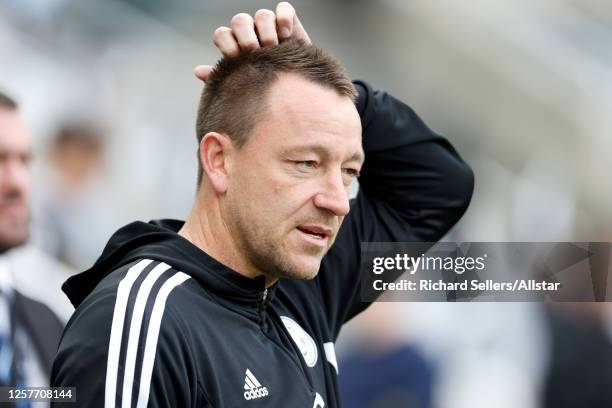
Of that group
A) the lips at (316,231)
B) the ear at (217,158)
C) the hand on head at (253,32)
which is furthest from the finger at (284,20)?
the lips at (316,231)

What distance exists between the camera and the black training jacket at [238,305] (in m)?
1.03

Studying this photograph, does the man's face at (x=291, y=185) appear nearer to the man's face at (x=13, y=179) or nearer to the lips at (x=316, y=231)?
the lips at (x=316, y=231)

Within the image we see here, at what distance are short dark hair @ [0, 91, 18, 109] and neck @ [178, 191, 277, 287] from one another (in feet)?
3.90

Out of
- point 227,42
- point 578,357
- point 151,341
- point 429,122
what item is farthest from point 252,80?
point 578,357

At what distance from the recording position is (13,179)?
2.23 m

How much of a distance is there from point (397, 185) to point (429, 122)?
41.6 inches

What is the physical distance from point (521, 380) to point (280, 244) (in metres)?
1.63

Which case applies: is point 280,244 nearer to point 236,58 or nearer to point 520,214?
point 236,58

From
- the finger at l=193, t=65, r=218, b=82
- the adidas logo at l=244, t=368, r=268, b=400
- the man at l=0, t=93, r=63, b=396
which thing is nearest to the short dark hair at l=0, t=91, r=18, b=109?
the man at l=0, t=93, r=63, b=396

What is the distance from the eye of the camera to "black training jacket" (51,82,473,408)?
1.03 m

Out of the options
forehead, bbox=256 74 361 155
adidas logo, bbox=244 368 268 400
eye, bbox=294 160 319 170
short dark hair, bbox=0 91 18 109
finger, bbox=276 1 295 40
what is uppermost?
short dark hair, bbox=0 91 18 109

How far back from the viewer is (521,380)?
2605 millimetres

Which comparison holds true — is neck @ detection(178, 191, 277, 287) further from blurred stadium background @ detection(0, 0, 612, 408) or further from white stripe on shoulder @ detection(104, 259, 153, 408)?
blurred stadium background @ detection(0, 0, 612, 408)

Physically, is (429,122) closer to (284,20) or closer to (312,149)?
(284,20)
